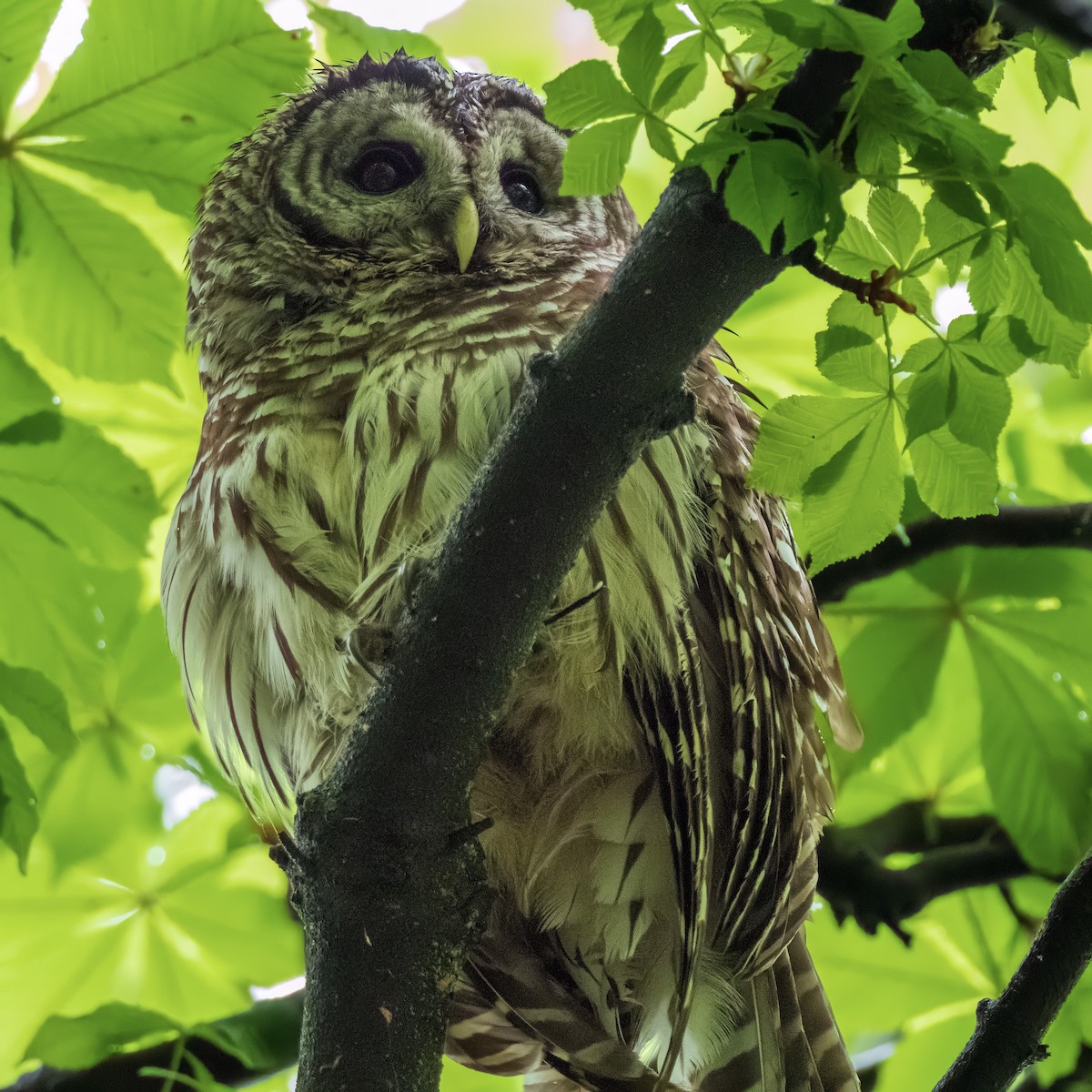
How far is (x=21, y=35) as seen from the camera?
2232 millimetres

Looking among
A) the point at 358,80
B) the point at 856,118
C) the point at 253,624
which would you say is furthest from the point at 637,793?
the point at 358,80

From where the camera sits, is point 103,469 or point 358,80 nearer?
point 103,469

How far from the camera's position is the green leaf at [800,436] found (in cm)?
148

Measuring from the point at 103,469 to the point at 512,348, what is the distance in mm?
782

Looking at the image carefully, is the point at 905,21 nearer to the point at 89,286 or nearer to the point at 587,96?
the point at 587,96

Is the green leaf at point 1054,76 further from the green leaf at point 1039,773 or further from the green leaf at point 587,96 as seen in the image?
the green leaf at point 1039,773

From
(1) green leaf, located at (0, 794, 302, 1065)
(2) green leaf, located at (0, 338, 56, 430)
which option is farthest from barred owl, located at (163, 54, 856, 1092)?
(1) green leaf, located at (0, 794, 302, 1065)

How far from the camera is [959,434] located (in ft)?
4.43

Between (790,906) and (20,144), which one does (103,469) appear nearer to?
(20,144)

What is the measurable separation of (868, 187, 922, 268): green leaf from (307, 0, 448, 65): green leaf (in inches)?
A: 59.1

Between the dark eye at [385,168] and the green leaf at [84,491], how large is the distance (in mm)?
841

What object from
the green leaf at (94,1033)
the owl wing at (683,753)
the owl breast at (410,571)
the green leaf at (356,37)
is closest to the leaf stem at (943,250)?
the owl breast at (410,571)

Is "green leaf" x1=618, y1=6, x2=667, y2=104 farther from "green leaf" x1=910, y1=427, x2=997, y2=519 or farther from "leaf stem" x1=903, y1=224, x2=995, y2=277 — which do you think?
"green leaf" x1=910, y1=427, x2=997, y2=519

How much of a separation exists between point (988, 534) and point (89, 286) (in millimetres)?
1741
